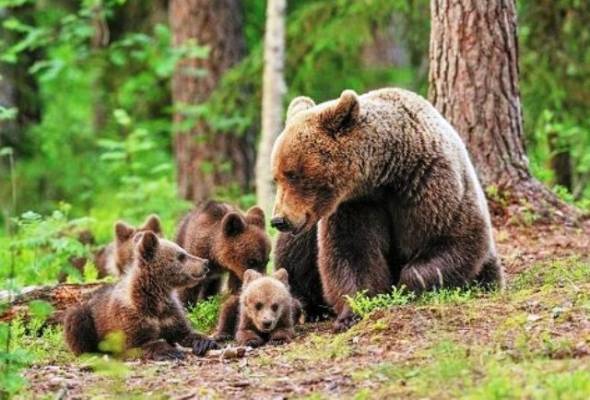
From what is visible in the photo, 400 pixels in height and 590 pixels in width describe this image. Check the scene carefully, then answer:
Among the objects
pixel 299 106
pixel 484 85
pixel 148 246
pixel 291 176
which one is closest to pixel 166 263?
pixel 148 246

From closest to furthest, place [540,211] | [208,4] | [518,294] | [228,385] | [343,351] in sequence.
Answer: [228,385], [343,351], [518,294], [540,211], [208,4]

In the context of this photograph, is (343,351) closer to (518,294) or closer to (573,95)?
(518,294)

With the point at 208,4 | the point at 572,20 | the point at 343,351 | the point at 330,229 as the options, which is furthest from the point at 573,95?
the point at 343,351

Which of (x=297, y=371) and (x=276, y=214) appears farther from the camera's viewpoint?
(x=276, y=214)

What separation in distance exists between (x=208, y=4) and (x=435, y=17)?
7138 mm

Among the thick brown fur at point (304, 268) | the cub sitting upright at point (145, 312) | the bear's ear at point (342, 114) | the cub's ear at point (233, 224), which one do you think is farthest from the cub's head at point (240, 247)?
the bear's ear at point (342, 114)

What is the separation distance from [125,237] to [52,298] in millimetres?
2307

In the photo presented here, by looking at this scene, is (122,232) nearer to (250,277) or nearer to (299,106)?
(250,277)

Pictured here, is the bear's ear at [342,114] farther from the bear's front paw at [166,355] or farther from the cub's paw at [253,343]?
the bear's front paw at [166,355]

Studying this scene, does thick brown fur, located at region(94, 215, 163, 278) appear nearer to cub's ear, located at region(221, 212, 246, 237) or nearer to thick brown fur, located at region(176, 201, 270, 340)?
thick brown fur, located at region(176, 201, 270, 340)

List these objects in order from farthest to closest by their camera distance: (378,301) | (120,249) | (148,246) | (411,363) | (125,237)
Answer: (125,237)
(120,249)
(148,246)
(378,301)
(411,363)

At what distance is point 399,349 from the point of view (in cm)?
736

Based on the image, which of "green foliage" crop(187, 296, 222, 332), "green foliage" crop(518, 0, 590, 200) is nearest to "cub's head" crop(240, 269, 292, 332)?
"green foliage" crop(187, 296, 222, 332)

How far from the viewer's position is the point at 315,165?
27.6ft
